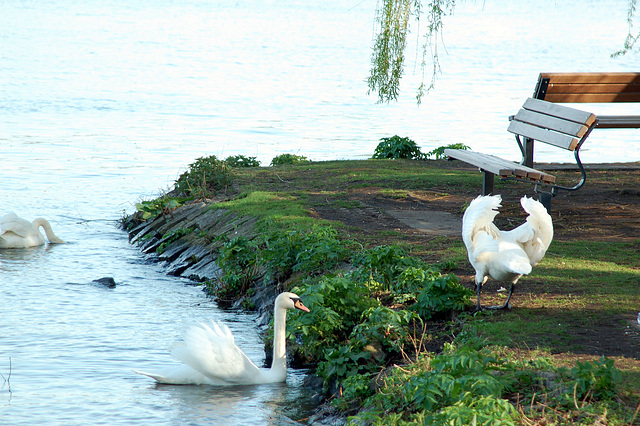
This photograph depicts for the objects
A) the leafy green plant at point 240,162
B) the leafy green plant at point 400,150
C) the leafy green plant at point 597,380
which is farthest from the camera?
the leafy green plant at point 400,150

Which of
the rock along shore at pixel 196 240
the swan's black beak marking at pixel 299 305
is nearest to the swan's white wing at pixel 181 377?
the swan's black beak marking at pixel 299 305

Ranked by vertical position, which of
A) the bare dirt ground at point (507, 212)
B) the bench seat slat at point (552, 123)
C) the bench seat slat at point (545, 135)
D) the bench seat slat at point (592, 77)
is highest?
the bench seat slat at point (592, 77)

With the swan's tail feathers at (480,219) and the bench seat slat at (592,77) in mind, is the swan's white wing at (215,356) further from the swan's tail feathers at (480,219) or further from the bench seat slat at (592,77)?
the bench seat slat at (592,77)

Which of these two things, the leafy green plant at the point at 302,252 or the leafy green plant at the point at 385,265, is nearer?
the leafy green plant at the point at 385,265

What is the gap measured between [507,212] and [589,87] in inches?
99.3

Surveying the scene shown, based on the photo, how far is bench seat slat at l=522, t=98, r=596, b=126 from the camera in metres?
8.66

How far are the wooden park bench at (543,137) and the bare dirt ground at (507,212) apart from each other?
615mm

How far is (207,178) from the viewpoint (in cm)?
1297

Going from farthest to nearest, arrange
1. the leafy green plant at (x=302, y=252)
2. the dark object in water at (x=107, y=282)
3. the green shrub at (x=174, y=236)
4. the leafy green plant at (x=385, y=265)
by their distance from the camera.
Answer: the green shrub at (x=174, y=236), the dark object in water at (x=107, y=282), the leafy green plant at (x=302, y=252), the leafy green plant at (x=385, y=265)

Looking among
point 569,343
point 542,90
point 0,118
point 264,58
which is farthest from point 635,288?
point 264,58

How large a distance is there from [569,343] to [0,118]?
72.4ft

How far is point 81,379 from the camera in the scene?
6.80m

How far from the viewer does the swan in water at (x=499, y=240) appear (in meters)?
6.18

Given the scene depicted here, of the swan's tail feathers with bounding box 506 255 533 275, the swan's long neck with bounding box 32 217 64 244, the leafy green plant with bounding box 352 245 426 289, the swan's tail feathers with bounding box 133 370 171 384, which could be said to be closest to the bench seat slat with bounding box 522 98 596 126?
the leafy green plant with bounding box 352 245 426 289
